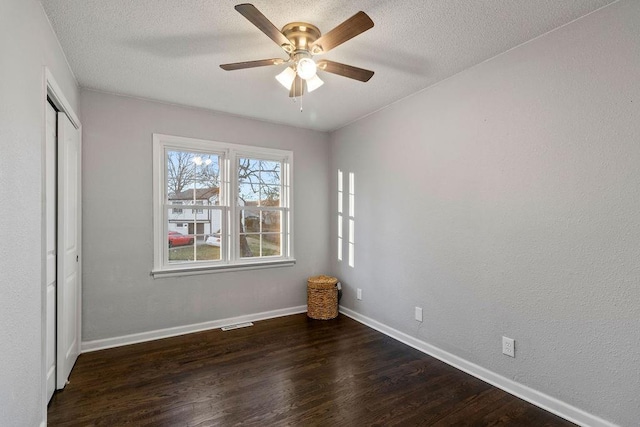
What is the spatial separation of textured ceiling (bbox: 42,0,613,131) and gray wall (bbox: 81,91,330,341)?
30 cm

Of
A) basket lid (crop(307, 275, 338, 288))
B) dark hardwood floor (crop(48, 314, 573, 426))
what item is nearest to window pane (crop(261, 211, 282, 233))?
basket lid (crop(307, 275, 338, 288))

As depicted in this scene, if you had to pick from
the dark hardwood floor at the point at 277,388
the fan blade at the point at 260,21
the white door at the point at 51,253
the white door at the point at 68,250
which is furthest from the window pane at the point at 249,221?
the fan blade at the point at 260,21

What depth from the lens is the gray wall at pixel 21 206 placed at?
1362 millimetres

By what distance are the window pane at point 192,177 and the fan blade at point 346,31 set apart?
2.16m

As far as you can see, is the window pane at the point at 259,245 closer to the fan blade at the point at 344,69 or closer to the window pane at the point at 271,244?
the window pane at the point at 271,244

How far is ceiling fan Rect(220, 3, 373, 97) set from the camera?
1733 millimetres

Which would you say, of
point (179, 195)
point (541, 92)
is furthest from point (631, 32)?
point (179, 195)

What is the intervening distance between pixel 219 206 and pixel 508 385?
323 cm

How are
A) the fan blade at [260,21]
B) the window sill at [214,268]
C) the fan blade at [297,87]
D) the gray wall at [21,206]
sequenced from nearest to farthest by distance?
the gray wall at [21,206]
the fan blade at [260,21]
the fan blade at [297,87]
the window sill at [214,268]

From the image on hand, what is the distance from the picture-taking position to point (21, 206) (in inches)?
60.6

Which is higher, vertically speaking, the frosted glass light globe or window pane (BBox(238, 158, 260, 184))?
the frosted glass light globe

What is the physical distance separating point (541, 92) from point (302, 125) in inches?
106

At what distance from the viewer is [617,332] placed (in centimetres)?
185

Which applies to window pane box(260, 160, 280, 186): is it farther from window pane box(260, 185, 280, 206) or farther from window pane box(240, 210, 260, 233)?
window pane box(240, 210, 260, 233)
